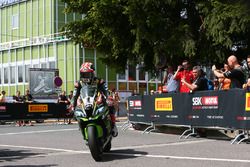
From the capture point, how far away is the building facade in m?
47.3

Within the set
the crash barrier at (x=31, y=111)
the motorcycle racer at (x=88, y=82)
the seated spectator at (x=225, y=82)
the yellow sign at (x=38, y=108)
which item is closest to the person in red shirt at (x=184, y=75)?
the seated spectator at (x=225, y=82)

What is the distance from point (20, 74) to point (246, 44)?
34419 mm

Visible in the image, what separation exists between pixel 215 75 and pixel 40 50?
38.8 m

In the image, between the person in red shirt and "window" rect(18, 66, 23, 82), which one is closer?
the person in red shirt

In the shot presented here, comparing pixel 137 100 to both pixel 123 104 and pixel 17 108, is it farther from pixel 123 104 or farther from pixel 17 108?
pixel 123 104

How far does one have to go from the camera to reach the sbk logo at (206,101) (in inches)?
515

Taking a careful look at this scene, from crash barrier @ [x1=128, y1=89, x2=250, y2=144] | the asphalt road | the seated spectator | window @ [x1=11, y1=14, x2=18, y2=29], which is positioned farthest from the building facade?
the asphalt road

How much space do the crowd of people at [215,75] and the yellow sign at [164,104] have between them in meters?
0.52

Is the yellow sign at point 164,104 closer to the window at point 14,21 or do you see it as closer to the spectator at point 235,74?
the spectator at point 235,74

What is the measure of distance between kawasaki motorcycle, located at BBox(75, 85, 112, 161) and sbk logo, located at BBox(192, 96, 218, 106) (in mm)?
3990

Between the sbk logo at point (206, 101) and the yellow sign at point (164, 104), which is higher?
the sbk logo at point (206, 101)

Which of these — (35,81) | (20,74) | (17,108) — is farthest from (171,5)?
(20,74)

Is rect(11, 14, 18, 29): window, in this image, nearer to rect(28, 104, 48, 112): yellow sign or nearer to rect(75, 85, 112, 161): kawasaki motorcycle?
rect(28, 104, 48, 112): yellow sign

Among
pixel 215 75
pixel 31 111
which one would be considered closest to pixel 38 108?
pixel 31 111
